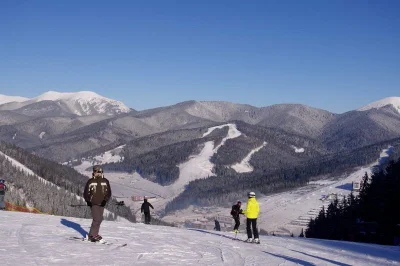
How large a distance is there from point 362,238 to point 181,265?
51.4 metres

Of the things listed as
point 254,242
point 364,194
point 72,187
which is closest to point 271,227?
point 72,187

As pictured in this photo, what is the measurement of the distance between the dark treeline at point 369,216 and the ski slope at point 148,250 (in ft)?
120

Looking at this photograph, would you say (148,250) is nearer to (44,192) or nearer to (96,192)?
(96,192)

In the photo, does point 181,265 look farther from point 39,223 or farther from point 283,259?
point 39,223

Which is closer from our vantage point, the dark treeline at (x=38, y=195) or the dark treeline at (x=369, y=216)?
the dark treeline at (x=369, y=216)

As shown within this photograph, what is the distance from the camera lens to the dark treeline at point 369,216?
58.5 m

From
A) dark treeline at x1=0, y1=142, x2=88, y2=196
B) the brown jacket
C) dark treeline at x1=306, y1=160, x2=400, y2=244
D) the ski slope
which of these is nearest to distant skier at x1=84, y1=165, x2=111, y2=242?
the brown jacket

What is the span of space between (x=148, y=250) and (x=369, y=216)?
5599cm

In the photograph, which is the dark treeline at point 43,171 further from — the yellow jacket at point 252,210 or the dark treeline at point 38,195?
the yellow jacket at point 252,210

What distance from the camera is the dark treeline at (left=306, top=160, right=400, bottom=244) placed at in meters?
58.5

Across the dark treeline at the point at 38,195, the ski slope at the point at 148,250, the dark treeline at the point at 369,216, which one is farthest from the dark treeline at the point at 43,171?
the ski slope at the point at 148,250

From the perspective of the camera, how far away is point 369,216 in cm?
6638

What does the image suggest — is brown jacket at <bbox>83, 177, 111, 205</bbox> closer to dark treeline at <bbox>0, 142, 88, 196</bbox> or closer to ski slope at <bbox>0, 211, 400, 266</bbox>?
ski slope at <bbox>0, 211, 400, 266</bbox>

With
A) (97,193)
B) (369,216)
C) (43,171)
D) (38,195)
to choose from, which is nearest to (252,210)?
(97,193)
